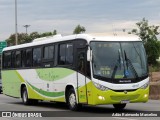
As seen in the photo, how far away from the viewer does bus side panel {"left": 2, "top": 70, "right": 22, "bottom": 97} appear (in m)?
25.7

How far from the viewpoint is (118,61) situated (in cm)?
1745

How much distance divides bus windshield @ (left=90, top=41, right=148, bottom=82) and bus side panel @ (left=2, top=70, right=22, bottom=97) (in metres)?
8.64

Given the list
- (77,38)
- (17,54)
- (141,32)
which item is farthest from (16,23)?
(77,38)

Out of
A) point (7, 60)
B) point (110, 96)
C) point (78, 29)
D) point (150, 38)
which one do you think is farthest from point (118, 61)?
point (78, 29)

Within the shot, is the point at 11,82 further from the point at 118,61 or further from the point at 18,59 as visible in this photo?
the point at 118,61

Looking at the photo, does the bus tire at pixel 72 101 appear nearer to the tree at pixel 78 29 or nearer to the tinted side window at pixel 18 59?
the tinted side window at pixel 18 59

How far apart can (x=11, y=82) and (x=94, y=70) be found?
33.6 feet

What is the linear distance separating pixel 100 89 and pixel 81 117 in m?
1.48

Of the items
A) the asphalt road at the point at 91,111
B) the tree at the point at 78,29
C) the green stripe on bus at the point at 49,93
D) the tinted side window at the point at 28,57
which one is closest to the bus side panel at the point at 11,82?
the tinted side window at the point at 28,57

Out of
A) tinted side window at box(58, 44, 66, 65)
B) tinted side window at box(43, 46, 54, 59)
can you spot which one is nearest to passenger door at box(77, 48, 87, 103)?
tinted side window at box(58, 44, 66, 65)

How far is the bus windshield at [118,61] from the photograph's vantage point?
17.3m

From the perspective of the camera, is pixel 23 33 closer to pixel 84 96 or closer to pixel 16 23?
pixel 16 23

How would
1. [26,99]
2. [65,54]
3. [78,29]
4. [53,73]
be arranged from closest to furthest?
[65,54], [53,73], [26,99], [78,29]

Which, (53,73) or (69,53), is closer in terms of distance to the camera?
(69,53)
